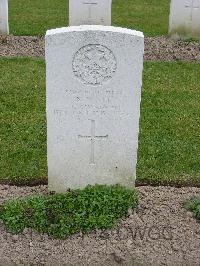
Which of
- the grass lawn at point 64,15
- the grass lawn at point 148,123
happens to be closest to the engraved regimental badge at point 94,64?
the grass lawn at point 148,123

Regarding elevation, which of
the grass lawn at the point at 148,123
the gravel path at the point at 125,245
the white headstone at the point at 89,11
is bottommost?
the gravel path at the point at 125,245

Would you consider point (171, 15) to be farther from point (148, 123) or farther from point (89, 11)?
point (148, 123)

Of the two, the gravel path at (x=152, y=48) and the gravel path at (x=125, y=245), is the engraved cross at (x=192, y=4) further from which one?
the gravel path at (x=125, y=245)

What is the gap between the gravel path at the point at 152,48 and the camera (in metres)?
9.93

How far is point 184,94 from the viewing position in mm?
8336

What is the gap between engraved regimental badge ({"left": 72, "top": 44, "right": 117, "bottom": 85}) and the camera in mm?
4680

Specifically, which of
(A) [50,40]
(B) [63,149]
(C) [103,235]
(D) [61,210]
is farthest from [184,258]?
(A) [50,40]

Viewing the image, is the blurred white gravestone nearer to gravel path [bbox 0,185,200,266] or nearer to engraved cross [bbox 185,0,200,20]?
engraved cross [bbox 185,0,200,20]

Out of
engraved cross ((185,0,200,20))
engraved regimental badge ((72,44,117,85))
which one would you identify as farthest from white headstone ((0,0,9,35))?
engraved regimental badge ((72,44,117,85))

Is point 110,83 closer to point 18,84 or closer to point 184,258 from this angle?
point 184,258

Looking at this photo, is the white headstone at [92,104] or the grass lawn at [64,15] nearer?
the white headstone at [92,104]

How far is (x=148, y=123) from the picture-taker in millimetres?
7238

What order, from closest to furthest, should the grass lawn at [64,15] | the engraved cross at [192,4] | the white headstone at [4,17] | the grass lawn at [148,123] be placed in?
1. the grass lawn at [148,123]
2. the white headstone at [4,17]
3. the engraved cross at [192,4]
4. the grass lawn at [64,15]

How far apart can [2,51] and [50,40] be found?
5547 mm
